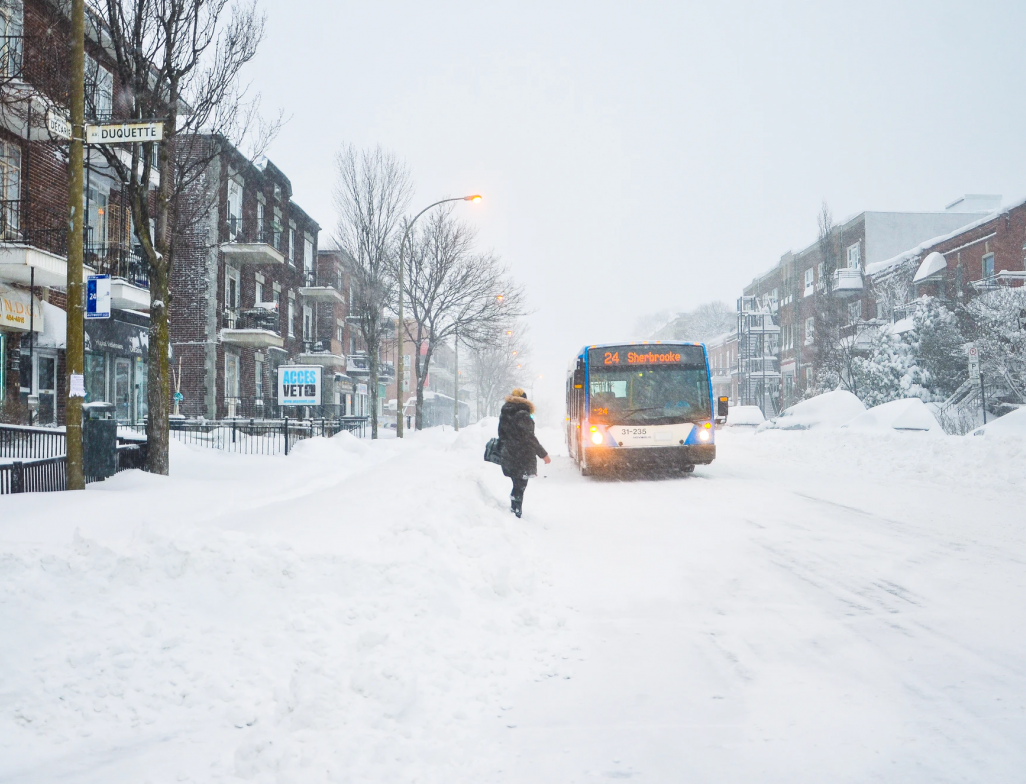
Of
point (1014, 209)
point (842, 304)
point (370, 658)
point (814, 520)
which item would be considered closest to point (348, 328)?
point (842, 304)

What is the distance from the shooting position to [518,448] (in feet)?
32.3

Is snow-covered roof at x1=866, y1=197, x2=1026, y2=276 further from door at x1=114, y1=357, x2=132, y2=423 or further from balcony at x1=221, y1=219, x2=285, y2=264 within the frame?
door at x1=114, y1=357, x2=132, y2=423

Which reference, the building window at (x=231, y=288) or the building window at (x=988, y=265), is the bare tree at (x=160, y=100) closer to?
the building window at (x=231, y=288)

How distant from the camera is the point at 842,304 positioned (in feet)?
143

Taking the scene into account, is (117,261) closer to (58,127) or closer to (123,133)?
(58,127)

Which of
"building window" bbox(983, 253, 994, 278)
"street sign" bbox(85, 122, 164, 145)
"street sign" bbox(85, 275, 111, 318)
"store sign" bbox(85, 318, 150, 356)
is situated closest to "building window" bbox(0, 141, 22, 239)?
"store sign" bbox(85, 318, 150, 356)

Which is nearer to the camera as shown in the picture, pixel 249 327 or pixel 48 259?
pixel 48 259

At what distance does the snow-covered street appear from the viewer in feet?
10.7

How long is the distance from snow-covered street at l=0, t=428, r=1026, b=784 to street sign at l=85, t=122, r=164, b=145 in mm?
4330

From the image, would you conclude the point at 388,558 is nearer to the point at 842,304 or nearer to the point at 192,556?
the point at 192,556

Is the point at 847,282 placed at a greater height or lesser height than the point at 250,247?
greater

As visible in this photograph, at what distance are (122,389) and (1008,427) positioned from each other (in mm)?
25236

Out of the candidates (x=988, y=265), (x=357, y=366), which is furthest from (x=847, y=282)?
(x=357, y=366)

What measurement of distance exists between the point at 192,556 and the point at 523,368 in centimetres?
8011
